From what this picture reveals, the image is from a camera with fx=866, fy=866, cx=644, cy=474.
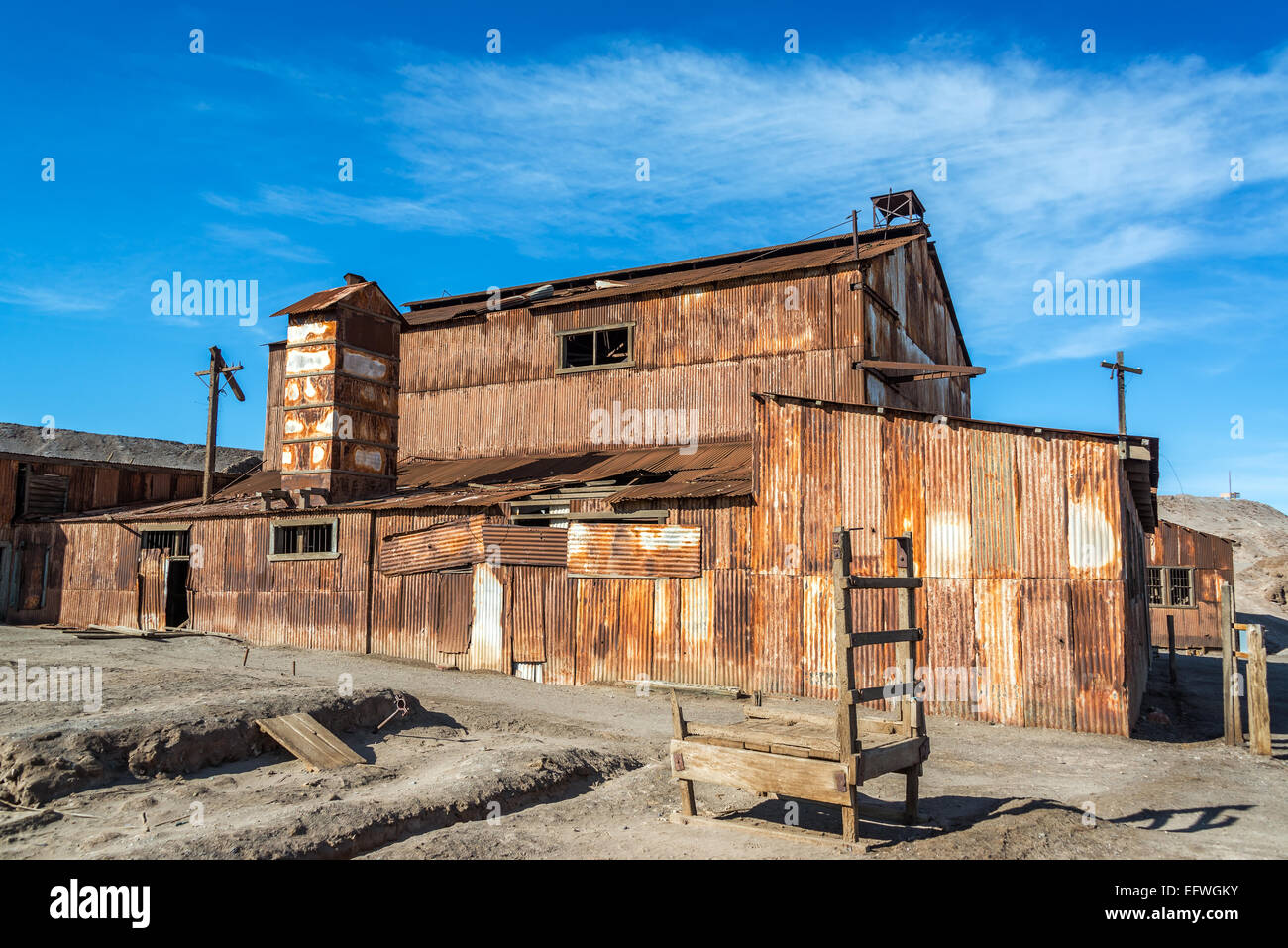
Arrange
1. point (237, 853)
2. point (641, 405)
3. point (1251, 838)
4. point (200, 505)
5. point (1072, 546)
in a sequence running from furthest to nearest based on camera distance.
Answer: point (200, 505) → point (641, 405) → point (1072, 546) → point (1251, 838) → point (237, 853)

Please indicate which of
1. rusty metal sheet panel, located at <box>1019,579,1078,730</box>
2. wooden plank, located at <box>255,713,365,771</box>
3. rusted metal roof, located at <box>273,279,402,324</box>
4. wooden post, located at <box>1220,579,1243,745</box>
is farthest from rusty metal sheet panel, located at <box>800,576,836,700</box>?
rusted metal roof, located at <box>273,279,402,324</box>

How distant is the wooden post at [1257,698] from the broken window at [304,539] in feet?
62.0

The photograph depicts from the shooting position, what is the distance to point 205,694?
12.7 metres

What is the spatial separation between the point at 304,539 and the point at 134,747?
521 inches

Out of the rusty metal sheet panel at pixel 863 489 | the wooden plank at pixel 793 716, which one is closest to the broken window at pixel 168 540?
the rusty metal sheet panel at pixel 863 489

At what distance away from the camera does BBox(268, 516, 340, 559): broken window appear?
22031 millimetres

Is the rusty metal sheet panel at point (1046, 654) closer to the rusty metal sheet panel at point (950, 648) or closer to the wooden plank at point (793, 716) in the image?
the rusty metal sheet panel at point (950, 648)

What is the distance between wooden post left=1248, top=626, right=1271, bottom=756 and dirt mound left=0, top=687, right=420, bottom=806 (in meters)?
13.0

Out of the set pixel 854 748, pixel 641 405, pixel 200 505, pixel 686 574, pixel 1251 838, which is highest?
pixel 641 405

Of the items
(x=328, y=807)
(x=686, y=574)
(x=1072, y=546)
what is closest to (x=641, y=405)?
(x=686, y=574)

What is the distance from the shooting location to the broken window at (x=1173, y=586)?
30.8 meters

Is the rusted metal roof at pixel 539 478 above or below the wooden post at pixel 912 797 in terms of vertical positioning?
above
